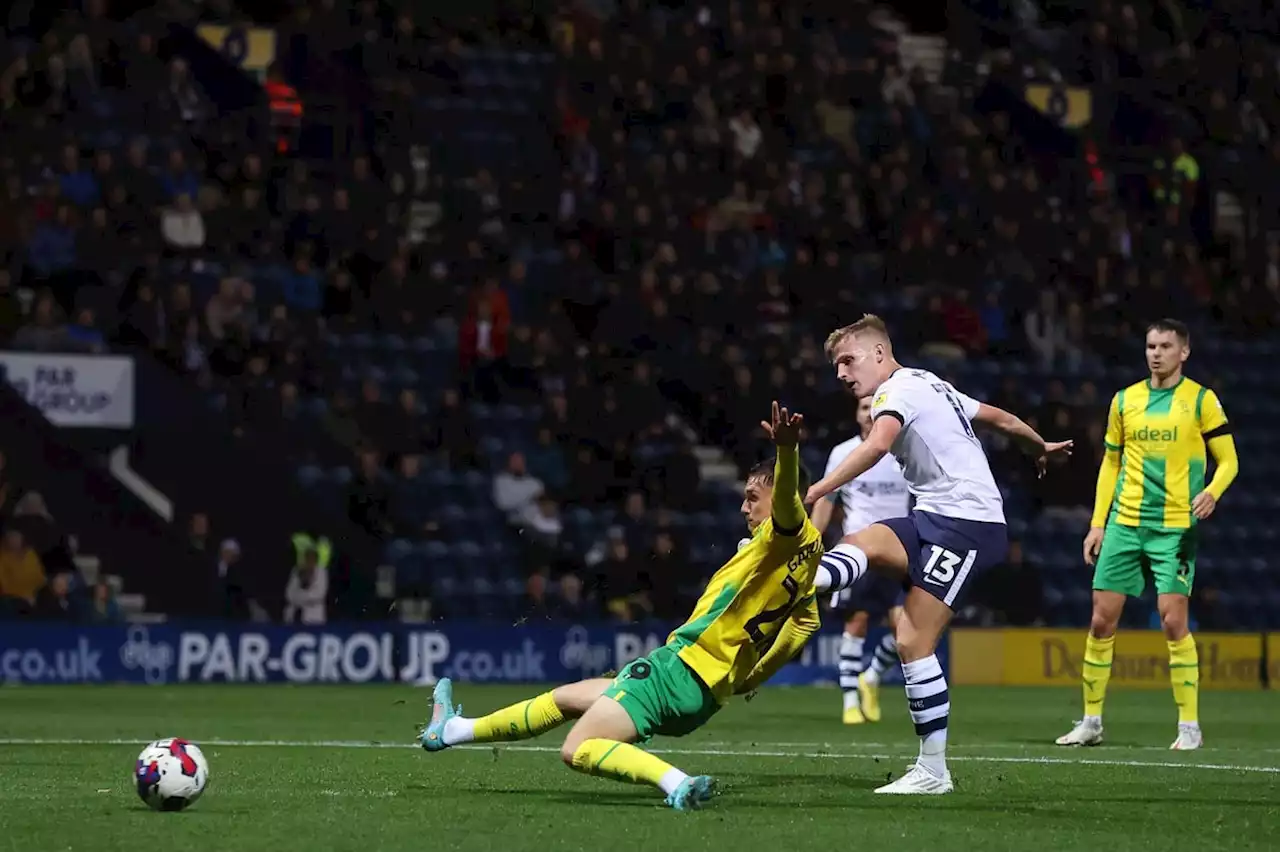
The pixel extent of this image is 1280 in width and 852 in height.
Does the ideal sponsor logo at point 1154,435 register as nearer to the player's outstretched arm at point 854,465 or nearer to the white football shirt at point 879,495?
the white football shirt at point 879,495

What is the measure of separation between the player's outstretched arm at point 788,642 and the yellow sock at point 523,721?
2.76 ft

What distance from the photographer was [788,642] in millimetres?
9625

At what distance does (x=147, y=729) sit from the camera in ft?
47.1

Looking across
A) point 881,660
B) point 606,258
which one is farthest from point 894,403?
point 606,258

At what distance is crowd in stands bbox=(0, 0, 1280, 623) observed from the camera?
23594 millimetres

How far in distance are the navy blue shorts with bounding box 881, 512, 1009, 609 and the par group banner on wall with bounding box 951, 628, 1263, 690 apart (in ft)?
47.1

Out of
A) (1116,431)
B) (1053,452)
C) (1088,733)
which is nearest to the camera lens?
(1053,452)

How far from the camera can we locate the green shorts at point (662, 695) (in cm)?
868

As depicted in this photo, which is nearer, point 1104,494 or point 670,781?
point 670,781

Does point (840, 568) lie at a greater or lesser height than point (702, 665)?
greater

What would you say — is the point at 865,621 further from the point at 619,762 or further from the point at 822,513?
the point at 619,762

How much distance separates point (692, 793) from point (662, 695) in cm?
70

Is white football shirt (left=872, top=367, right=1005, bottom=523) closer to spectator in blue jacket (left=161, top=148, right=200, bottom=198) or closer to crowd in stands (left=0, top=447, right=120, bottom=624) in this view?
crowd in stands (left=0, top=447, right=120, bottom=624)

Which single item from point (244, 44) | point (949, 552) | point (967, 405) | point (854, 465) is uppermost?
point (244, 44)
